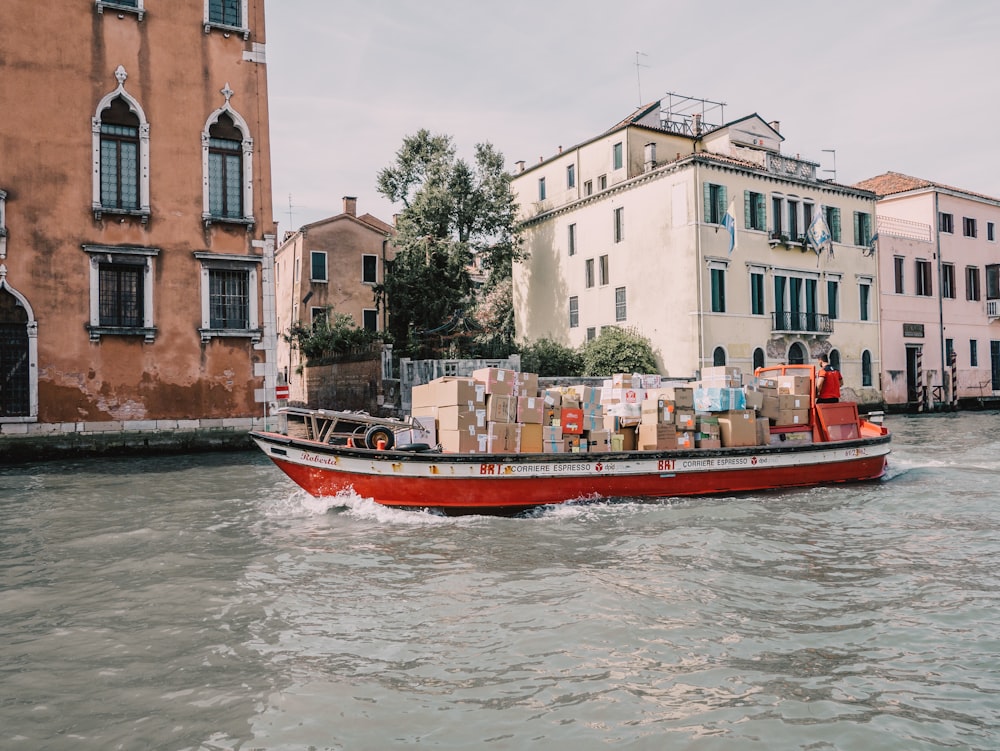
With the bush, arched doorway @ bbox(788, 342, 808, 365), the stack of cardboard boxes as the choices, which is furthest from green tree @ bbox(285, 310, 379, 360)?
arched doorway @ bbox(788, 342, 808, 365)

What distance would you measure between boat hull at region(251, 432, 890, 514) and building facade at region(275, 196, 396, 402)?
74.7ft

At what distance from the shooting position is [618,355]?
92.9ft

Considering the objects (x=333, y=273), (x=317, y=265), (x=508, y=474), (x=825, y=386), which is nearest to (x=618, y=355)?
(x=333, y=273)

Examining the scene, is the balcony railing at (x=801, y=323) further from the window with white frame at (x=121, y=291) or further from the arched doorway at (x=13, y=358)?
the arched doorway at (x=13, y=358)

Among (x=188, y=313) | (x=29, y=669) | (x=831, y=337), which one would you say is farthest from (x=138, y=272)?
(x=831, y=337)

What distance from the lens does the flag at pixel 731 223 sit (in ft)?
96.3

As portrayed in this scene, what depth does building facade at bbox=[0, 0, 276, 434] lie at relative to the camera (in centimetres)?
1834

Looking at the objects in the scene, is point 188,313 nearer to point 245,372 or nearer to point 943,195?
point 245,372

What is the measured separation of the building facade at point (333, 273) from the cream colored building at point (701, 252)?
7.62 metres

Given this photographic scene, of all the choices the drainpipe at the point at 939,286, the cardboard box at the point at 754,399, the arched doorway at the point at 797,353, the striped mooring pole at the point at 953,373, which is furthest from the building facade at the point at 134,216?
the striped mooring pole at the point at 953,373

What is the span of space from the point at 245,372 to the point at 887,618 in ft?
58.6

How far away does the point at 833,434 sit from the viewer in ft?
43.7

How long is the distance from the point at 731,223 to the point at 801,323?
5933 millimetres

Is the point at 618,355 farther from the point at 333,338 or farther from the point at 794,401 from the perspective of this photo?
the point at 794,401
